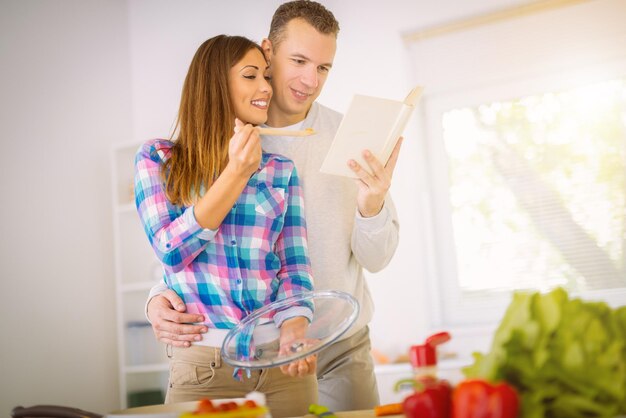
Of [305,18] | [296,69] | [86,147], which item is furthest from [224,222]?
[86,147]

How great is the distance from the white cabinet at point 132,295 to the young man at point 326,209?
153 cm

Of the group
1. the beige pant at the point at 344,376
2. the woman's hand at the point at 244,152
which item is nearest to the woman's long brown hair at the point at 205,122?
the woman's hand at the point at 244,152

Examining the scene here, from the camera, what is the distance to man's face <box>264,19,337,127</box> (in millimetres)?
1730

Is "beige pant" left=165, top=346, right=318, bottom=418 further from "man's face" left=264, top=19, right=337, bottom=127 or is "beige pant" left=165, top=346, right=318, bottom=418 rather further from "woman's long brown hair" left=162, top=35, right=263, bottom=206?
"man's face" left=264, top=19, right=337, bottom=127

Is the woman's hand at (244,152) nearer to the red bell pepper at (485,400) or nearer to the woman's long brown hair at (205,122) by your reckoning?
the woman's long brown hair at (205,122)

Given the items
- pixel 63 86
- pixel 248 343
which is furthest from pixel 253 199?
pixel 63 86

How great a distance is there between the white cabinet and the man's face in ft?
5.04

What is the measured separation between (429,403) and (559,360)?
157mm

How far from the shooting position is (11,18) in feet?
9.26

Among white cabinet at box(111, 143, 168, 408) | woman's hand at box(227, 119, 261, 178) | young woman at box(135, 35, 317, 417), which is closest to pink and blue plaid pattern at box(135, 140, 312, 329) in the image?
young woman at box(135, 35, 317, 417)

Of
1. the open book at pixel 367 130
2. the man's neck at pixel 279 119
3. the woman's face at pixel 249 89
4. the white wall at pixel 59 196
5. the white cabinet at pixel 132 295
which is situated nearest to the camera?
the open book at pixel 367 130

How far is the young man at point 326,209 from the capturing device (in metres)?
1.64

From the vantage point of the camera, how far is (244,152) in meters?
1.19

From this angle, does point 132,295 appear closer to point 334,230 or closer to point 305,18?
point 334,230
